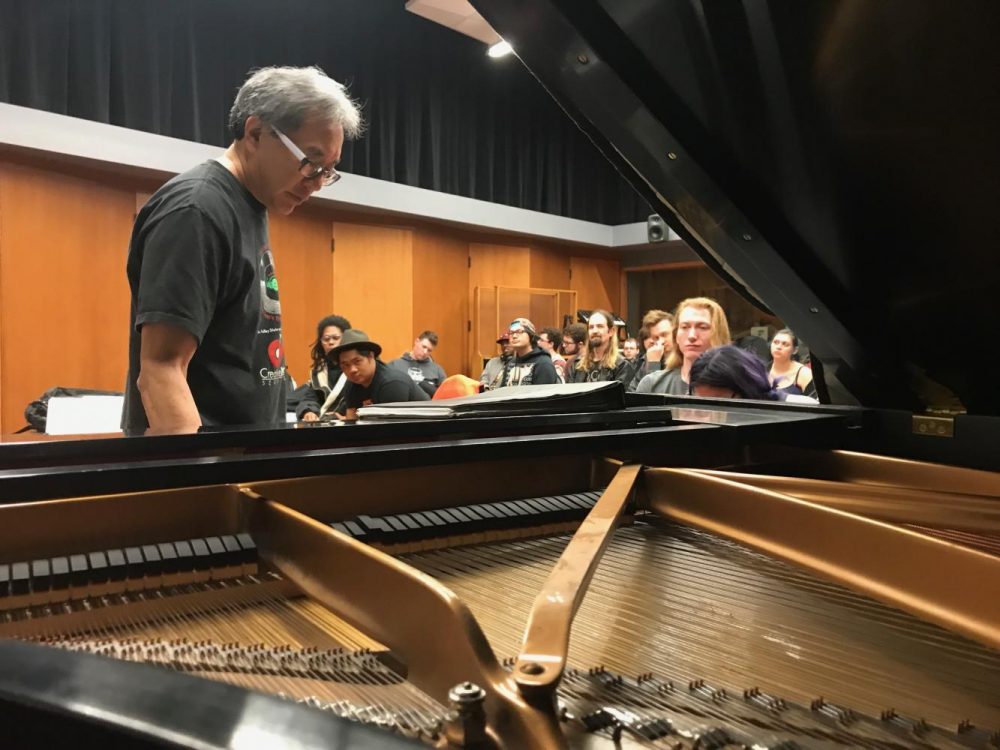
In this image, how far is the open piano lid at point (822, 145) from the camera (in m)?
1.13

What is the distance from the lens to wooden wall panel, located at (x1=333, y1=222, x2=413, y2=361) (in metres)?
7.75

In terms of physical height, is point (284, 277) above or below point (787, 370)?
above

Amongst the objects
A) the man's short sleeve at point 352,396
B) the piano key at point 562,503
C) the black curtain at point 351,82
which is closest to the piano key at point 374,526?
the piano key at point 562,503

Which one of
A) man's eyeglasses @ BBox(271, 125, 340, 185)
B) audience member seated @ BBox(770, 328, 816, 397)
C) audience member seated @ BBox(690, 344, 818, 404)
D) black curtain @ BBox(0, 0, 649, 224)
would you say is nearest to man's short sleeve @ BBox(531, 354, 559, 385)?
audience member seated @ BBox(770, 328, 816, 397)

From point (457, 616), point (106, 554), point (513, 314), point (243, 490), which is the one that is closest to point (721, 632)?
point (457, 616)

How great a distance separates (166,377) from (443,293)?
7.17 m

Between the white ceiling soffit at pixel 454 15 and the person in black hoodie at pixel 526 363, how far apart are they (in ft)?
10.3

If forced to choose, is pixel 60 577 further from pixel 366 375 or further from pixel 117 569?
pixel 366 375

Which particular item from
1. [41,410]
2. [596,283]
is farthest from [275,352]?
[596,283]

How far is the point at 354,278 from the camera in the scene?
25.7 feet

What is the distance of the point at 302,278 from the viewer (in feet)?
24.4

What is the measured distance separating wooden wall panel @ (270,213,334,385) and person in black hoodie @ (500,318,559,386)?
2.62 m

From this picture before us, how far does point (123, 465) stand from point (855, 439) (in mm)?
1496

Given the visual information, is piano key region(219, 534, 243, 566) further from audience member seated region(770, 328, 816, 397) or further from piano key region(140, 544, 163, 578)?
audience member seated region(770, 328, 816, 397)
